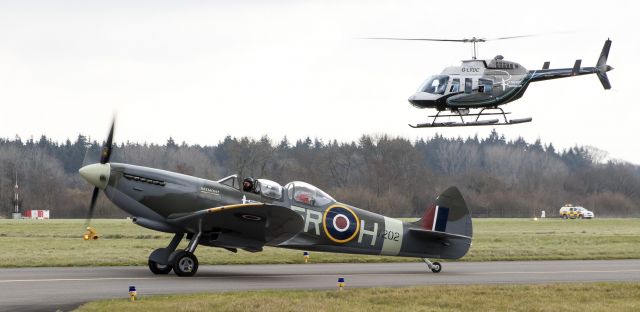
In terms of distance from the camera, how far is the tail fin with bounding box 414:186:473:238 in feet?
64.8

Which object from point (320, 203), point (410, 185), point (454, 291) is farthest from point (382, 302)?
point (410, 185)

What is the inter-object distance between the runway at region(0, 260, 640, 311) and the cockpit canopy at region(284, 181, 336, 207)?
161cm

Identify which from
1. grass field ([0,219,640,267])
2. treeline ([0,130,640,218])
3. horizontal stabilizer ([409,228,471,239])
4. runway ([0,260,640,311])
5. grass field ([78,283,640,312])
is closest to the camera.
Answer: grass field ([78,283,640,312])

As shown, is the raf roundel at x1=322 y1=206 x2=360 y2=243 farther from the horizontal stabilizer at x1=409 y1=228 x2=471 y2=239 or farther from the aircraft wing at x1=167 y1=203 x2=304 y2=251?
the horizontal stabilizer at x1=409 y1=228 x2=471 y2=239

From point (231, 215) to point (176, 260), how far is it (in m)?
1.45

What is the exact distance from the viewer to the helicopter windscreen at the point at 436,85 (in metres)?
26.4

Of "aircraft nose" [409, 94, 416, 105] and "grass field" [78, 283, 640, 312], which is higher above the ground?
"aircraft nose" [409, 94, 416, 105]

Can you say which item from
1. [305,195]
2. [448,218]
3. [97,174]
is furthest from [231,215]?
[448,218]

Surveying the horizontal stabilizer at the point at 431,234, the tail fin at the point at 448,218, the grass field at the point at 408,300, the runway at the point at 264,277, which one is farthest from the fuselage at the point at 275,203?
the grass field at the point at 408,300

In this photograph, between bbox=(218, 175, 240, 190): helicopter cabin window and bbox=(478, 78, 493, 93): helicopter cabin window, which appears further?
bbox=(478, 78, 493, 93): helicopter cabin window

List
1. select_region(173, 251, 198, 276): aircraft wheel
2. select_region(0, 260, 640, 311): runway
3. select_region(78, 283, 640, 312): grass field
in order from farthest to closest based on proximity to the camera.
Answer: select_region(173, 251, 198, 276): aircraft wheel → select_region(0, 260, 640, 311): runway → select_region(78, 283, 640, 312): grass field

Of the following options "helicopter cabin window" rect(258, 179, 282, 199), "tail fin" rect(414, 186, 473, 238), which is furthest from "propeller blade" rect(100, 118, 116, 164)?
"tail fin" rect(414, 186, 473, 238)

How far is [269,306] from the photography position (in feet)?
40.3

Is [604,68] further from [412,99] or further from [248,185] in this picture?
[248,185]
